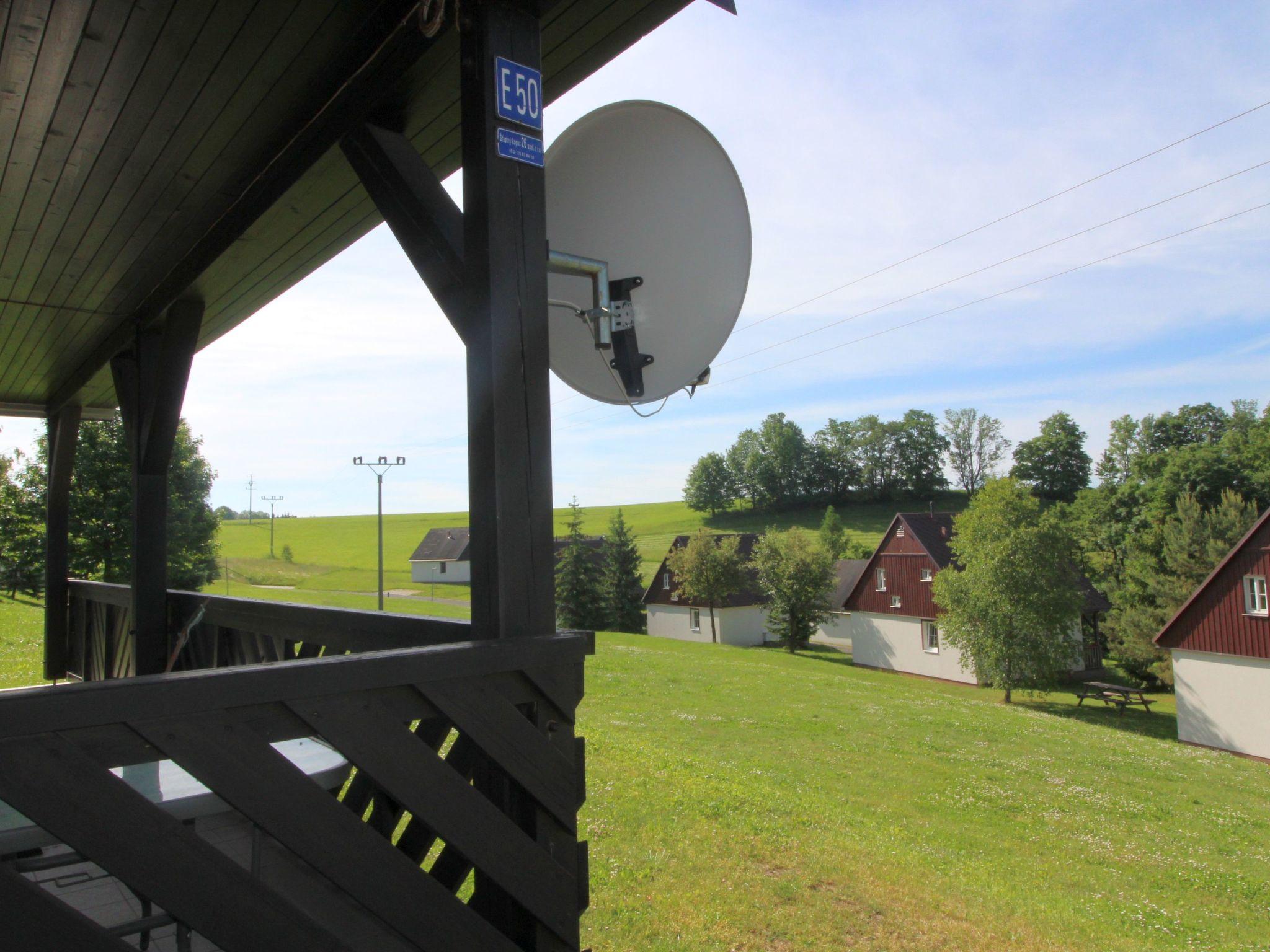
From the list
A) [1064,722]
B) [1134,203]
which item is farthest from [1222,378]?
[1064,722]

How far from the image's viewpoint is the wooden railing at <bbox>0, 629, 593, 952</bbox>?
1.17 metres

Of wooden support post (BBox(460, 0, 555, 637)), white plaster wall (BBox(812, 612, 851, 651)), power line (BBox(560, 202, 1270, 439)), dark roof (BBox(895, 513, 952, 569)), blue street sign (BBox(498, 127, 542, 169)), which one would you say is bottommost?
white plaster wall (BBox(812, 612, 851, 651))

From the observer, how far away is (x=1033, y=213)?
29.1 m

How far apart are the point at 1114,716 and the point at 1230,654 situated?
445 cm

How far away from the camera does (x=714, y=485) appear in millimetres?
76750

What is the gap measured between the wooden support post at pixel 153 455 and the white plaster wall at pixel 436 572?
4969 centimetres

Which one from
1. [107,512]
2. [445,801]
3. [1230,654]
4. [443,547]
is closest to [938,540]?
[1230,654]

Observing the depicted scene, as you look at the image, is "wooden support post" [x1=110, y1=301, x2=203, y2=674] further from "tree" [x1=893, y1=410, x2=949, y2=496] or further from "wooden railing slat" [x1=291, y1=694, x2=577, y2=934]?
"tree" [x1=893, y1=410, x2=949, y2=496]

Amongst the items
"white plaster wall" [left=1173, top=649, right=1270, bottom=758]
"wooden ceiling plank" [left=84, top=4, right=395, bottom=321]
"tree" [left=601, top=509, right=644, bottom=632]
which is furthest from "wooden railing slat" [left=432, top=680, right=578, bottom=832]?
"tree" [left=601, top=509, right=644, bottom=632]

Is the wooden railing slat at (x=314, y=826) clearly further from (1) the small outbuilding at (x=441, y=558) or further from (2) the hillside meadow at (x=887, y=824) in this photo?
(1) the small outbuilding at (x=441, y=558)

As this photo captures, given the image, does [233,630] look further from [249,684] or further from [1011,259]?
[1011,259]

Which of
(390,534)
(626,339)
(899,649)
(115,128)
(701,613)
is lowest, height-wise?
(899,649)

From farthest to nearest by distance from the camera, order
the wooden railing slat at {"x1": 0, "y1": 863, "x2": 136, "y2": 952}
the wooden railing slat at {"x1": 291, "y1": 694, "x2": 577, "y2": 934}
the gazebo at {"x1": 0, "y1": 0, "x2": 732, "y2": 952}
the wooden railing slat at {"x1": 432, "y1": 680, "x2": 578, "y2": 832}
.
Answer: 1. the wooden railing slat at {"x1": 432, "y1": 680, "x2": 578, "y2": 832}
2. the wooden railing slat at {"x1": 291, "y1": 694, "x2": 577, "y2": 934}
3. the gazebo at {"x1": 0, "y1": 0, "x2": 732, "y2": 952}
4. the wooden railing slat at {"x1": 0, "y1": 863, "x2": 136, "y2": 952}

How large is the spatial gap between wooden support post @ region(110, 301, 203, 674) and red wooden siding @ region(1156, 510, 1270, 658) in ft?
74.7
